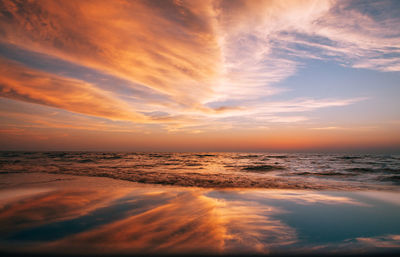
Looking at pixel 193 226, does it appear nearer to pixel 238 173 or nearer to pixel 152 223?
pixel 152 223

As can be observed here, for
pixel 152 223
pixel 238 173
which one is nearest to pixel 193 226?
pixel 152 223

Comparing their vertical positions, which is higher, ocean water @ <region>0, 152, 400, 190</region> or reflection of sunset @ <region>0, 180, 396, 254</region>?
reflection of sunset @ <region>0, 180, 396, 254</region>

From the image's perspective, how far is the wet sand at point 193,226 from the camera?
268 cm

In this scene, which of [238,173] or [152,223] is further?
[238,173]

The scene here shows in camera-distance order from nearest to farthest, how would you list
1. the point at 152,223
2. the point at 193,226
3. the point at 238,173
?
1. the point at 193,226
2. the point at 152,223
3. the point at 238,173

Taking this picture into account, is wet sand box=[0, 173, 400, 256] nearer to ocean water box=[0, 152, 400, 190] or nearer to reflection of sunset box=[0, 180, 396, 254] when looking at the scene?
reflection of sunset box=[0, 180, 396, 254]

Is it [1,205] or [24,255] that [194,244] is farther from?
[1,205]

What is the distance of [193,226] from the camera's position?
349 centimetres

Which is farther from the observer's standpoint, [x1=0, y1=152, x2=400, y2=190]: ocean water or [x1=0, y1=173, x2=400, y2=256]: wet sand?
[x1=0, y1=152, x2=400, y2=190]: ocean water

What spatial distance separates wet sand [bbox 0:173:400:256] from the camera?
2.68 metres

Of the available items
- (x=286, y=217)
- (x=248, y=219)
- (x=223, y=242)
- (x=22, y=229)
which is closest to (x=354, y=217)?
(x=286, y=217)

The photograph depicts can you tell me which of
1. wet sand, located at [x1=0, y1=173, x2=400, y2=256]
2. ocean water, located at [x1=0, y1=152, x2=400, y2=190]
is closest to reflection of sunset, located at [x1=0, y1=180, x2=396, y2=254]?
wet sand, located at [x1=0, y1=173, x2=400, y2=256]

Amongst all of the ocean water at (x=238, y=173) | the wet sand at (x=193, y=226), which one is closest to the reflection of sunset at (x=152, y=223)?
the wet sand at (x=193, y=226)

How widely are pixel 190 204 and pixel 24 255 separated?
3.25m
